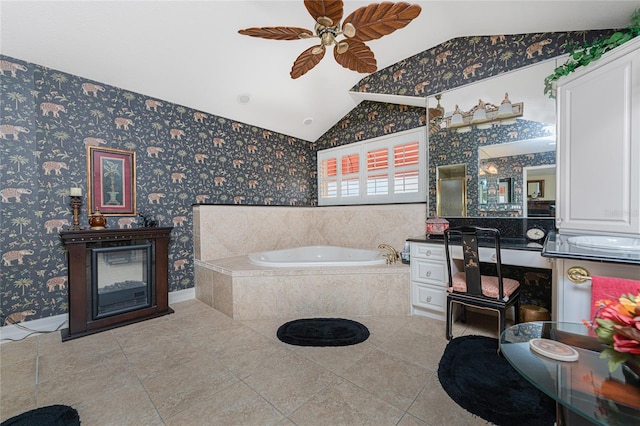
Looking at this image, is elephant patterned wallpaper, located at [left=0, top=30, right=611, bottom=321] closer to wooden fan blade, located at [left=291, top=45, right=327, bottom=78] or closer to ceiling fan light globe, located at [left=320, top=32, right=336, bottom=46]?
wooden fan blade, located at [left=291, top=45, right=327, bottom=78]

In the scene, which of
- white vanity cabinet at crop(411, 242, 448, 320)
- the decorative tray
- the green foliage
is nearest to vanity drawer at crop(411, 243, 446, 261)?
white vanity cabinet at crop(411, 242, 448, 320)

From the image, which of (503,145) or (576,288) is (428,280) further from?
(503,145)

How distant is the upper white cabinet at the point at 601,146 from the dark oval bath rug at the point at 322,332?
2055 millimetres

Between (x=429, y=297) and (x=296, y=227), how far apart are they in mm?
2540

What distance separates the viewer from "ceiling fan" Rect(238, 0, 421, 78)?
1527mm

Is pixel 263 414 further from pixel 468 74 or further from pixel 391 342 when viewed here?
pixel 468 74

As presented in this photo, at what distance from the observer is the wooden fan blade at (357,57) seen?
1.97 meters

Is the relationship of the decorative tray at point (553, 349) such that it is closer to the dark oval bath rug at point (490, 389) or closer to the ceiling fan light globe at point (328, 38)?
the dark oval bath rug at point (490, 389)

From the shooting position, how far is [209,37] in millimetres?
2676

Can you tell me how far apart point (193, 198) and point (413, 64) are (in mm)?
3490

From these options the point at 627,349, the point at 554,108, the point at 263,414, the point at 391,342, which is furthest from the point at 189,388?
the point at 554,108

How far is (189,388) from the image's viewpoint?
5.63 ft

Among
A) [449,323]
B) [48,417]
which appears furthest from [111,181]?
[449,323]

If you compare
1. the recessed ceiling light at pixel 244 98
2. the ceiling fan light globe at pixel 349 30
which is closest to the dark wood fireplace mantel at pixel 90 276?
the recessed ceiling light at pixel 244 98
